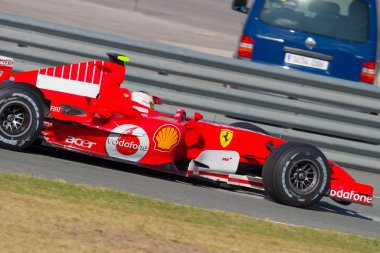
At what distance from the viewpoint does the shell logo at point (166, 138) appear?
7.89 m

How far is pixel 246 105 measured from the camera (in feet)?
35.4

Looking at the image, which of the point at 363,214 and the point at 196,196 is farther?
the point at 363,214

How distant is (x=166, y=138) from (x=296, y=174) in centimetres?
111

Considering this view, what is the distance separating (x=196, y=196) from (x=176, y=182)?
56 cm

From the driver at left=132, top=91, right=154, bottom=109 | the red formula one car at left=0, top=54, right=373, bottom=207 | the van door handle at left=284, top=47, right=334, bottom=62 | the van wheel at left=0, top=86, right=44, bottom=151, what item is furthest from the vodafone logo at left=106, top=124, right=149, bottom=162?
the van door handle at left=284, top=47, right=334, bottom=62

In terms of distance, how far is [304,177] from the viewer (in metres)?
8.00

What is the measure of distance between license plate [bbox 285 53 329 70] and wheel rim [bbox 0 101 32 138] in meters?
4.41

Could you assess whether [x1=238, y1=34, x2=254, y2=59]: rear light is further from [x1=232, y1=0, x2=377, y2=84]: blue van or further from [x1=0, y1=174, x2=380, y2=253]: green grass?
[x1=0, y1=174, x2=380, y2=253]: green grass

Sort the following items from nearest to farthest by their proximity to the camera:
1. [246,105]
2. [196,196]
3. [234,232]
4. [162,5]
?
[234,232]
[196,196]
[246,105]
[162,5]

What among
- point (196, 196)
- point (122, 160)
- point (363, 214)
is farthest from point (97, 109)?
point (363, 214)

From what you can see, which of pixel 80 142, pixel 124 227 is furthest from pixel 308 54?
pixel 124 227

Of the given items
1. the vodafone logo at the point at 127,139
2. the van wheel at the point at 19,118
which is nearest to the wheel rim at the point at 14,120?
the van wheel at the point at 19,118

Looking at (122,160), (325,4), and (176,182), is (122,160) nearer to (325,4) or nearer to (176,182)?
(176,182)

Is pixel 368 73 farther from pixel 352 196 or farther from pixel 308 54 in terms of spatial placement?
pixel 352 196
